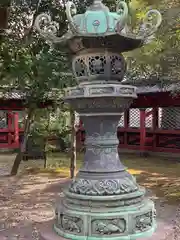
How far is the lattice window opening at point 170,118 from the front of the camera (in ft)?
49.9

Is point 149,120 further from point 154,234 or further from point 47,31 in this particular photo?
point 47,31

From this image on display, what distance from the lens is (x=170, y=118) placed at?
15.6 metres

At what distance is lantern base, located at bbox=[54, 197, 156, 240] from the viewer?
3889 millimetres

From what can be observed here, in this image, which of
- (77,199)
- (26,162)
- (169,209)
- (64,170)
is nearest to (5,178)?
(64,170)

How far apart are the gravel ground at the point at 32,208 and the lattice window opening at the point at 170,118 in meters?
6.77

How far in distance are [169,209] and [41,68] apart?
3.25 meters

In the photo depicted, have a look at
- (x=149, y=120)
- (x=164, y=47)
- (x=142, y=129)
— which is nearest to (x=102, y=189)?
(x=164, y=47)

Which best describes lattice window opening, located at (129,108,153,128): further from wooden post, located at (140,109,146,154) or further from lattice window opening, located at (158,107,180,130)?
wooden post, located at (140,109,146,154)

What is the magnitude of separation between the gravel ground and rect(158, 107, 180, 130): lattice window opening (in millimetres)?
6770

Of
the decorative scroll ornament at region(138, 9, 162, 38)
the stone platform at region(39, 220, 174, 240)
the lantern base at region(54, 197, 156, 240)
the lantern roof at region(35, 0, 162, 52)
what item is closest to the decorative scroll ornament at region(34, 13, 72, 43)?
the lantern roof at region(35, 0, 162, 52)

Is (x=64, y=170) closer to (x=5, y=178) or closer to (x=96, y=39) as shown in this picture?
(x=5, y=178)

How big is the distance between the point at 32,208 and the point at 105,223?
304 centimetres

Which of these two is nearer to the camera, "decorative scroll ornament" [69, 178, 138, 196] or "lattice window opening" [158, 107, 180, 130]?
"decorative scroll ornament" [69, 178, 138, 196]

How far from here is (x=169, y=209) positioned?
21.2 feet
